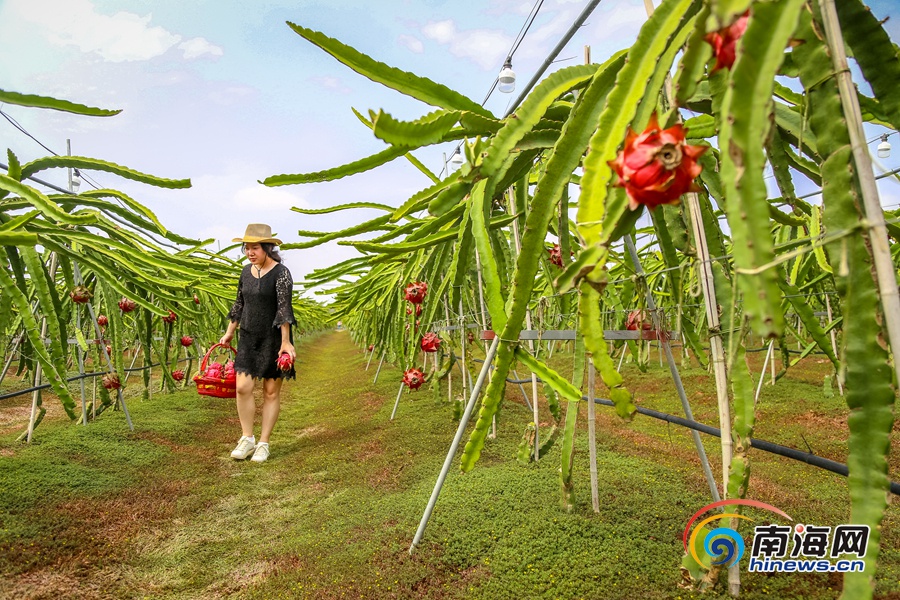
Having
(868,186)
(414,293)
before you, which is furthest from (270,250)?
(868,186)

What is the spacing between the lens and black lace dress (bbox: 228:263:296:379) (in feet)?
7.69

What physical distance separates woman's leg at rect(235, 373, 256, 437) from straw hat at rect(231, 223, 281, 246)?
0.65 metres

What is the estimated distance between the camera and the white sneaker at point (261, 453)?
2324mm

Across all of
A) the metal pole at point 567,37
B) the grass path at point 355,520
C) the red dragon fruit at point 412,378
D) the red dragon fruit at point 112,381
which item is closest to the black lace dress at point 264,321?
the grass path at point 355,520

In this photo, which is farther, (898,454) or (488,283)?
(898,454)

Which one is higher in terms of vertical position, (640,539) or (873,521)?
(873,521)

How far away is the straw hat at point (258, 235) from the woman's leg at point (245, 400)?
0.65 m

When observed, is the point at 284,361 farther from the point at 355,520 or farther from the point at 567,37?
the point at 567,37

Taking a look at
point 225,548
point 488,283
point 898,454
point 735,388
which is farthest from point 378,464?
point 898,454

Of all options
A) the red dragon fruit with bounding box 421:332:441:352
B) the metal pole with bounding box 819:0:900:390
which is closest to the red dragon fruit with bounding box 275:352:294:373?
the red dragon fruit with bounding box 421:332:441:352

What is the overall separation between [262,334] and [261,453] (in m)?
0.57

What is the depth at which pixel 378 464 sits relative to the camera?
6.74ft

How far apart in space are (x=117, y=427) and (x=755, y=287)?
3078 millimetres

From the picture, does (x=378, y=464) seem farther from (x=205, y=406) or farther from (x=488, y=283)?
(x=205, y=406)
